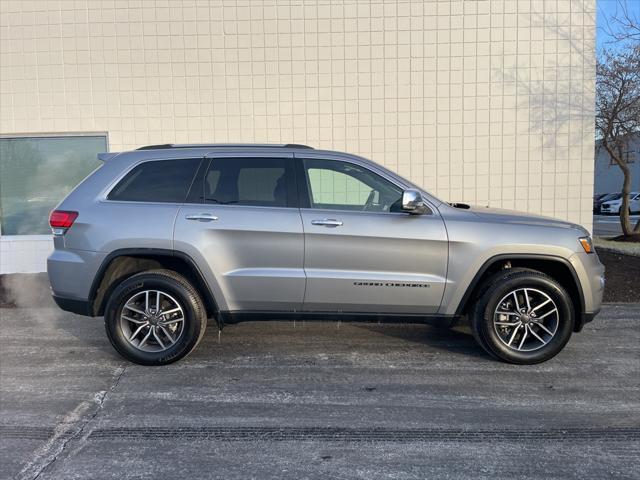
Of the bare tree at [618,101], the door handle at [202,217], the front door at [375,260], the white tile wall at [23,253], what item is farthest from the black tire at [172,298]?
the bare tree at [618,101]

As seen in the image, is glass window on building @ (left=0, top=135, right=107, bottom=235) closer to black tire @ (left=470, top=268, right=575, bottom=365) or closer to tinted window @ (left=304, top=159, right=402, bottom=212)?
tinted window @ (left=304, top=159, right=402, bottom=212)

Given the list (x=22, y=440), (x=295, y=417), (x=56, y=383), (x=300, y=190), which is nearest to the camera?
(x=22, y=440)

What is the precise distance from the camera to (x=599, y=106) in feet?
38.7

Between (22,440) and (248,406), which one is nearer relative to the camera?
(22,440)

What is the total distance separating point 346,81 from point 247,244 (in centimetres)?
515

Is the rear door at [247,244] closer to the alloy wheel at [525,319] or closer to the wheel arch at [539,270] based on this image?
the wheel arch at [539,270]

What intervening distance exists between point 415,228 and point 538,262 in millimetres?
1231

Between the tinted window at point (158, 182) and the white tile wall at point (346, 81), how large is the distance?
14.0ft

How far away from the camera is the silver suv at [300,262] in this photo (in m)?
4.46

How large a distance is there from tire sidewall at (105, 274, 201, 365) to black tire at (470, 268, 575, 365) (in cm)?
257

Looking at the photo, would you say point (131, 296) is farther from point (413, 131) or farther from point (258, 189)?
point (413, 131)

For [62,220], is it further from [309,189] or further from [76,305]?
[309,189]

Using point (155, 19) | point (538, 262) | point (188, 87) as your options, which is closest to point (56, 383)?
point (538, 262)

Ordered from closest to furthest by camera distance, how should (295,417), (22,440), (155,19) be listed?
(22,440)
(295,417)
(155,19)
